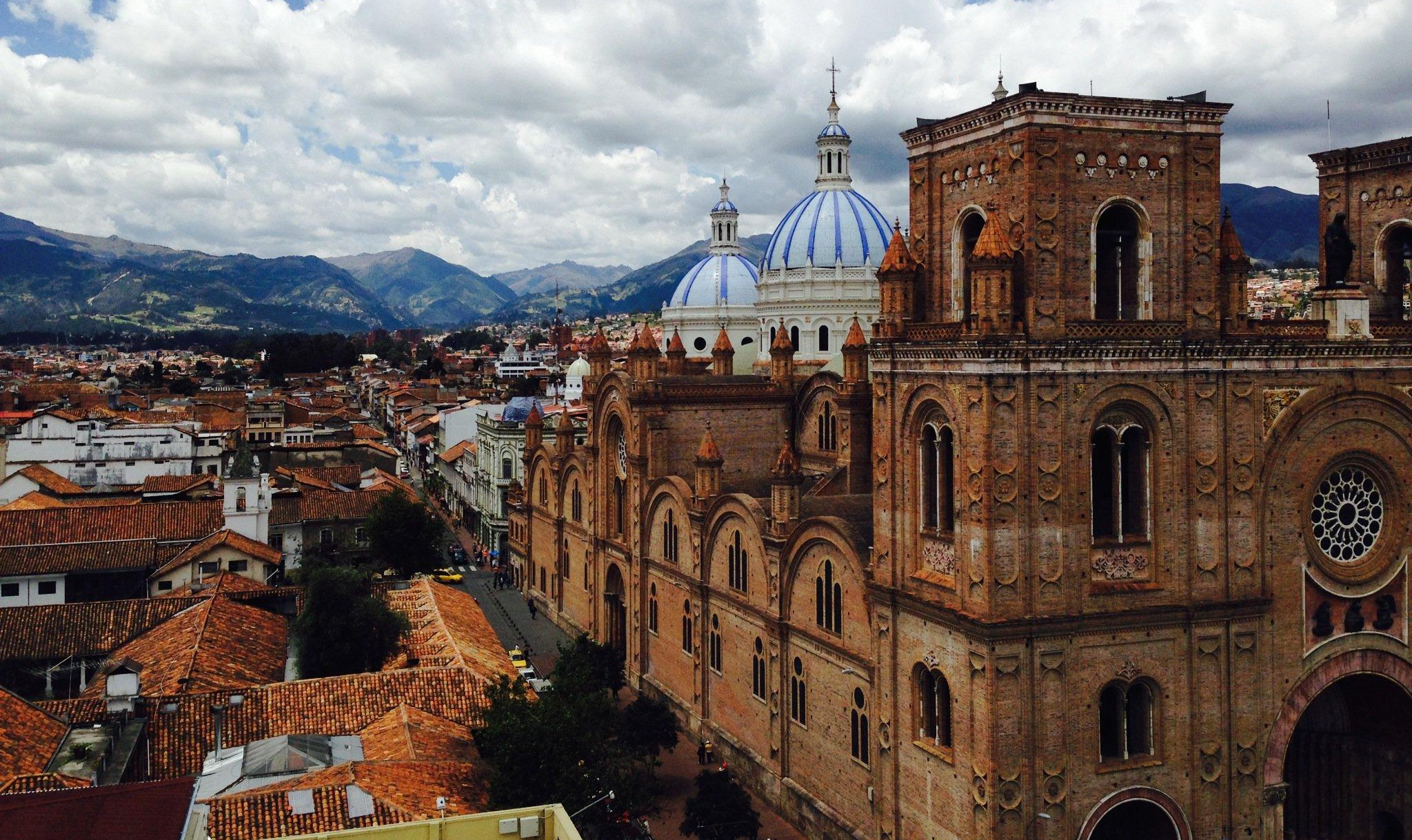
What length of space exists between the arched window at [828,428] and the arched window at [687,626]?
798 cm

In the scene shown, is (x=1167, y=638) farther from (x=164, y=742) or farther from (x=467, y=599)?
(x=467, y=599)

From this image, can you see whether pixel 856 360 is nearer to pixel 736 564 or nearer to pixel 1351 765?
pixel 736 564

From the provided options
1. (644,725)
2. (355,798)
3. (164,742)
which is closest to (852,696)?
(644,725)

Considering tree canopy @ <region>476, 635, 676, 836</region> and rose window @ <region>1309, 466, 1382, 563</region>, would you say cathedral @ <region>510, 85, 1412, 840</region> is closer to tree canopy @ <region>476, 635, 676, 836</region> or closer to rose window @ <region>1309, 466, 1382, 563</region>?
rose window @ <region>1309, 466, 1382, 563</region>

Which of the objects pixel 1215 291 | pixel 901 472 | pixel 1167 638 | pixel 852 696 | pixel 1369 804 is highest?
pixel 1215 291

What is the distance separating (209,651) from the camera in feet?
117

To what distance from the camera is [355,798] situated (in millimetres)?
24156

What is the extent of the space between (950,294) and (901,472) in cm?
494

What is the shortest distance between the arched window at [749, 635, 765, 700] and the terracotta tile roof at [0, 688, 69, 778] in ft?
64.9

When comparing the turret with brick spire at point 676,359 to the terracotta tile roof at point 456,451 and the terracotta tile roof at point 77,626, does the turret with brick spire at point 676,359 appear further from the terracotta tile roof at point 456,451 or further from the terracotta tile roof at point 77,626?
the terracotta tile roof at point 456,451

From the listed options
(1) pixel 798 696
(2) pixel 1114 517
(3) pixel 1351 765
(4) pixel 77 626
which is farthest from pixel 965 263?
(4) pixel 77 626

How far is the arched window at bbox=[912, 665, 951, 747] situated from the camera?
2805 centimetres

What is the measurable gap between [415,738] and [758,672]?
12591 millimetres

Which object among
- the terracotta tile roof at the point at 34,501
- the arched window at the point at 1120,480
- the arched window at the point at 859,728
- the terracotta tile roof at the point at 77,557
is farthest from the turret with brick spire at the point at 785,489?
the terracotta tile roof at the point at 34,501
